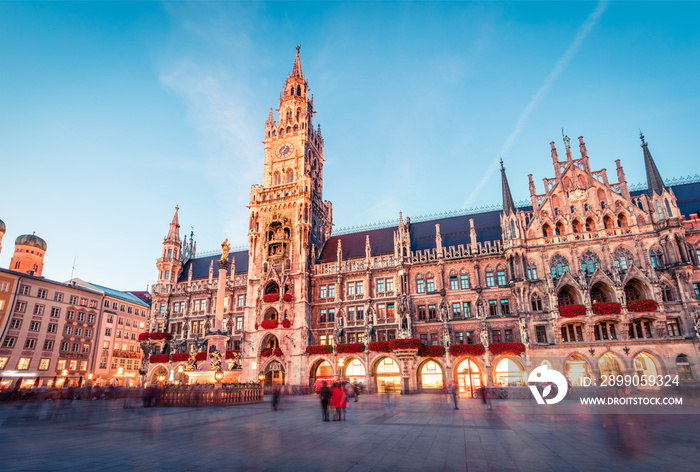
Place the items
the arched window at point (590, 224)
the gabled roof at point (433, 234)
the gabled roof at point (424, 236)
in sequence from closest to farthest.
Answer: the arched window at point (590, 224) < the gabled roof at point (433, 234) < the gabled roof at point (424, 236)

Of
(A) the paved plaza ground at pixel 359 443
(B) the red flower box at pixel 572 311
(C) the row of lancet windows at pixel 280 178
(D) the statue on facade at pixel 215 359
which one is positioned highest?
(C) the row of lancet windows at pixel 280 178

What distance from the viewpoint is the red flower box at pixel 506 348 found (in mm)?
41062

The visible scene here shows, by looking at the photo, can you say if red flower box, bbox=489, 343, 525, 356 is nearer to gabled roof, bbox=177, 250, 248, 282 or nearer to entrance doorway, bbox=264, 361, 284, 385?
entrance doorway, bbox=264, 361, 284, 385

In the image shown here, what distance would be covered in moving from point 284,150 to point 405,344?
35887 mm

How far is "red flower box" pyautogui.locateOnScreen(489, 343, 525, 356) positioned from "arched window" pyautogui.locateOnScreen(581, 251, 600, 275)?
35.3 ft

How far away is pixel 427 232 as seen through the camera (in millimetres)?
55156

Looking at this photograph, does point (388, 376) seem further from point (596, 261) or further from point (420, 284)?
point (596, 261)

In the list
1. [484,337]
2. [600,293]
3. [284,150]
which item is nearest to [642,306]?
→ [600,293]

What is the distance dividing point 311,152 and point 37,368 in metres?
52.9

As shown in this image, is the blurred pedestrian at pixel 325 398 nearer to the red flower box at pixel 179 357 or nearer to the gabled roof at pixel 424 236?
the gabled roof at pixel 424 236

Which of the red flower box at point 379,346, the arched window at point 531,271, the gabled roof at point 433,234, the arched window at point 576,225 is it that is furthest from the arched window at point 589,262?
the red flower box at point 379,346

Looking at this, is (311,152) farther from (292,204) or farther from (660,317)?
(660,317)

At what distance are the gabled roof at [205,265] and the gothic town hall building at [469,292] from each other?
259 centimetres

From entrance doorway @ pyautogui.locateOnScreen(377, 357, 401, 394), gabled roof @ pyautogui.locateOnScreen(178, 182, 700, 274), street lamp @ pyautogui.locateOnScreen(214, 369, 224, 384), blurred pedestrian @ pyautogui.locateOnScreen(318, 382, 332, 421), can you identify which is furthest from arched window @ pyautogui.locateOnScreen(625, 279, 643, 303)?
street lamp @ pyautogui.locateOnScreen(214, 369, 224, 384)
